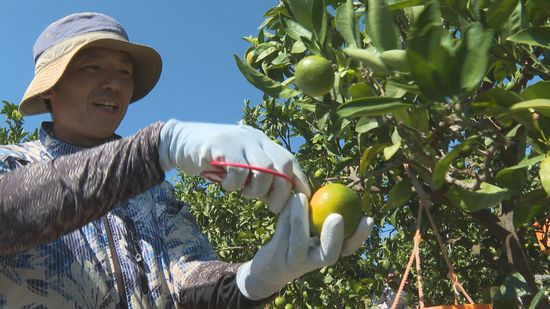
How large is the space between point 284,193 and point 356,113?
0.74 ft

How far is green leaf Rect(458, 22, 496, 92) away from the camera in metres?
1.12

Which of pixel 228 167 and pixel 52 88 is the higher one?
pixel 52 88

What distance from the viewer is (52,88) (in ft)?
5.69

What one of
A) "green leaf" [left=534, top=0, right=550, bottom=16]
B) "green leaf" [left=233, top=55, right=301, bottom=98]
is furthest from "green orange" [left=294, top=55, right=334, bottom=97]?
"green leaf" [left=534, top=0, right=550, bottom=16]

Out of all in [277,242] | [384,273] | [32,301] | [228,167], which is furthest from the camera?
[384,273]

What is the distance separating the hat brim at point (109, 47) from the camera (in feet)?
5.37

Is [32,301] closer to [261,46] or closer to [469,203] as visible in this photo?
[469,203]

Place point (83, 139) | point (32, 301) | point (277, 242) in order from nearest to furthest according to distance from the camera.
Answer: point (277, 242) < point (32, 301) < point (83, 139)

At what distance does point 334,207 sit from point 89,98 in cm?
85

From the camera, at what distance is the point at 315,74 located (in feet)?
4.65

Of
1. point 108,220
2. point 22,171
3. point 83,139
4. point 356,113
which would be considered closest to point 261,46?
point 83,139

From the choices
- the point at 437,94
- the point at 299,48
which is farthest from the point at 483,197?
the point at 299,48

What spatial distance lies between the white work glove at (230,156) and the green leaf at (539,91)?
0.50 m

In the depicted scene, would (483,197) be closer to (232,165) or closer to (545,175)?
(545,175)
